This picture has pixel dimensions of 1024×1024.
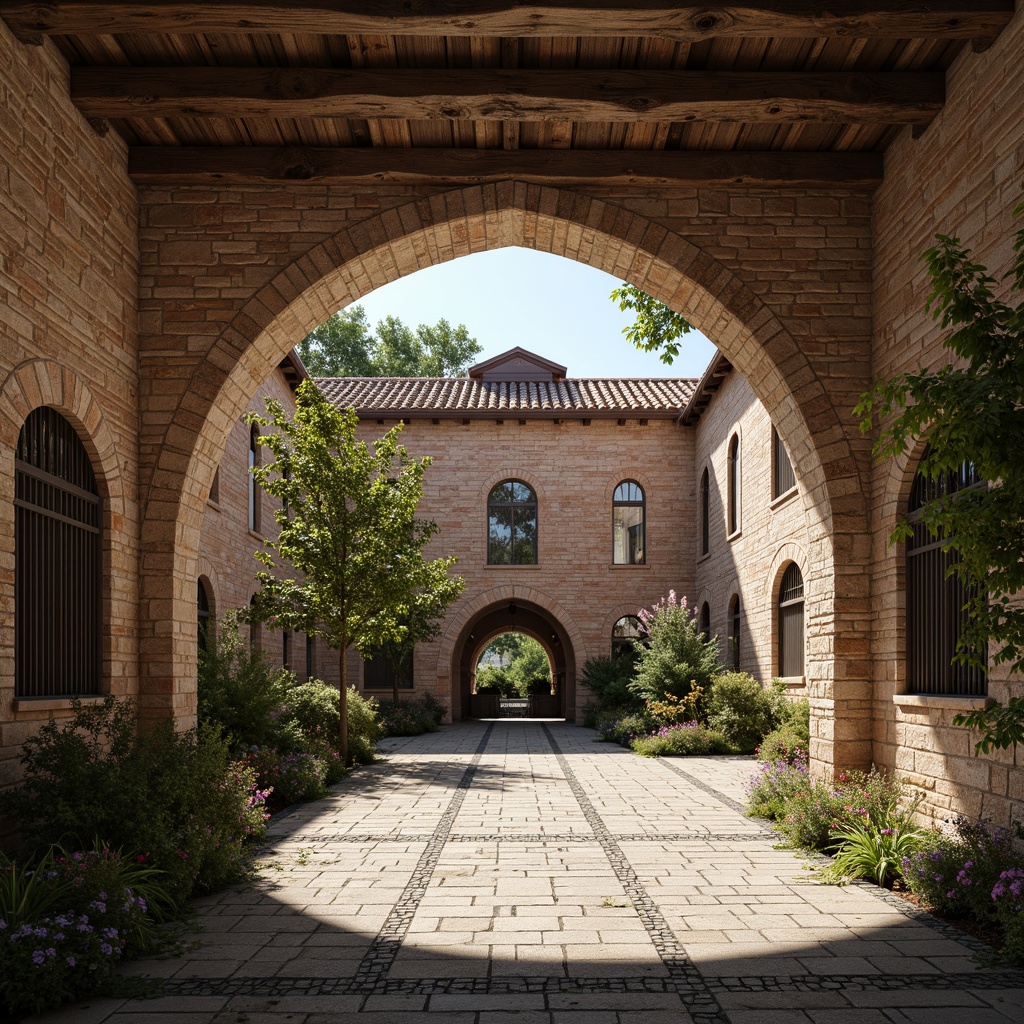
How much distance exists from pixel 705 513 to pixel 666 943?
59.9ft

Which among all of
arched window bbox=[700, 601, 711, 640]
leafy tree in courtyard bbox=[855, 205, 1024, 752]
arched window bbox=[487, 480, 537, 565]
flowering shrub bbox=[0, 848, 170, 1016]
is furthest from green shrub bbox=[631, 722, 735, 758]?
leafy tree in courtyard bbox=[855, 205, 1024, 752]

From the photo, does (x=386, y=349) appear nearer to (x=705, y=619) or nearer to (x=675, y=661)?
(x=705, y=619)

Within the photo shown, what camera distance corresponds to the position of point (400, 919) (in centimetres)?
584

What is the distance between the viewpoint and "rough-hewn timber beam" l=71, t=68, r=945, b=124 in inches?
298

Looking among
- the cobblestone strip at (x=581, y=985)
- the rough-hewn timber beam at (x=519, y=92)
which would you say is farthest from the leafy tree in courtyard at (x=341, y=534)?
the cobblestone strip at (x=581, y=985)

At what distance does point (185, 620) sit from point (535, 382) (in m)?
18.7

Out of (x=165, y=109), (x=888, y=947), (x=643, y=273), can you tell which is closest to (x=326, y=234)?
(x=165, y=109)

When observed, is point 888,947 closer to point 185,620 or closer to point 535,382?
point 185,620

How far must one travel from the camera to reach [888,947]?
5.32 metres

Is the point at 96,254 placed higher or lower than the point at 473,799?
higher

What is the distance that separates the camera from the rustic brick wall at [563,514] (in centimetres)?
2373

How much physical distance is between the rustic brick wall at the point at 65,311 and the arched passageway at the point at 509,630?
56.1ft

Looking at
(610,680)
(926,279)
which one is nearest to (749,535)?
(610,680)

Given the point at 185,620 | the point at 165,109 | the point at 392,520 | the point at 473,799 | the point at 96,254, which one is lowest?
the point at 473,799
